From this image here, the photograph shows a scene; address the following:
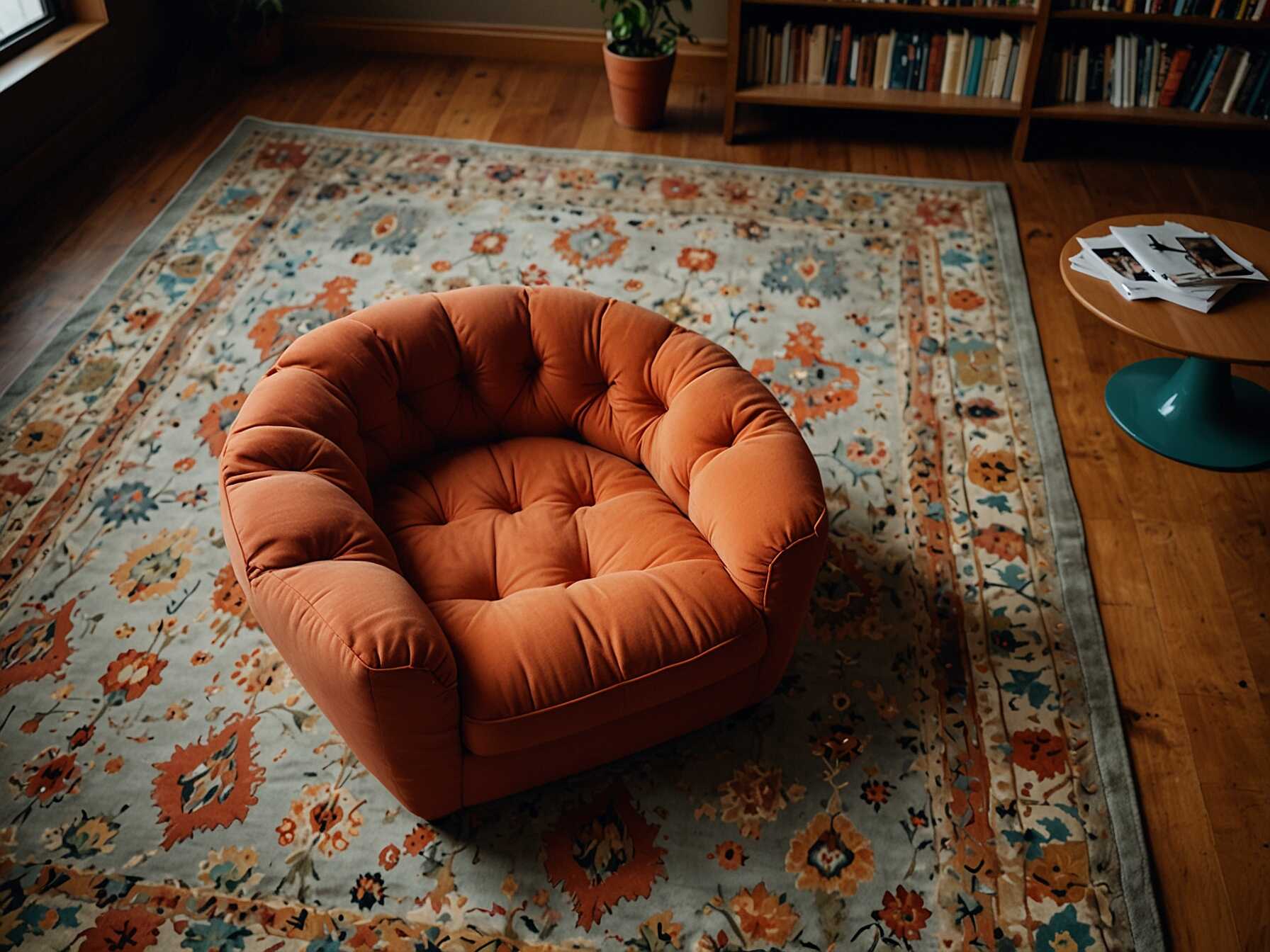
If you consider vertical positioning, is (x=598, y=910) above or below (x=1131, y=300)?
below

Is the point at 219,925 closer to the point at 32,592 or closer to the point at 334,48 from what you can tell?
the point at 32,592

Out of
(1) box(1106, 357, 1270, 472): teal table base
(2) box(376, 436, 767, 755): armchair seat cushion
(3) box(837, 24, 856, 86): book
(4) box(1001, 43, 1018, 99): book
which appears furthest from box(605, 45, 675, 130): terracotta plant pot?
(2) box(376, 436, 767, 755): armchair seat cushion

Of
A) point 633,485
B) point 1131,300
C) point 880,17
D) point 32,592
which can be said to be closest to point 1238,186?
point 880,17

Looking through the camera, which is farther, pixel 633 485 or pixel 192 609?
pixel 192 609

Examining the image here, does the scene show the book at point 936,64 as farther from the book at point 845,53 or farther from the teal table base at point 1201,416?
the teal table base at point 1201,416

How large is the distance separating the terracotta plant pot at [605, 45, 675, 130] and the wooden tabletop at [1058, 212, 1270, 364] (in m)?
1.74

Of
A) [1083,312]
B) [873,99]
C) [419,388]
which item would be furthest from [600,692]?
[873,99]

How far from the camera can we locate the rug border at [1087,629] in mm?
1725

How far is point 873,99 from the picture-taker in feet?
11.5

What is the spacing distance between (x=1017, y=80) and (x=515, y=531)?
2570 millimetres

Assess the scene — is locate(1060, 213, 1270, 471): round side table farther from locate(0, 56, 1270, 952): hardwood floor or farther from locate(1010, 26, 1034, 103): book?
locate(1010, 26, 1034, 103): book

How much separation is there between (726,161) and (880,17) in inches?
28.7

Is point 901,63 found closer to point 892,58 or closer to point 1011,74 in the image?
point 892,58

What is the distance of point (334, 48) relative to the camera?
14.0ft
